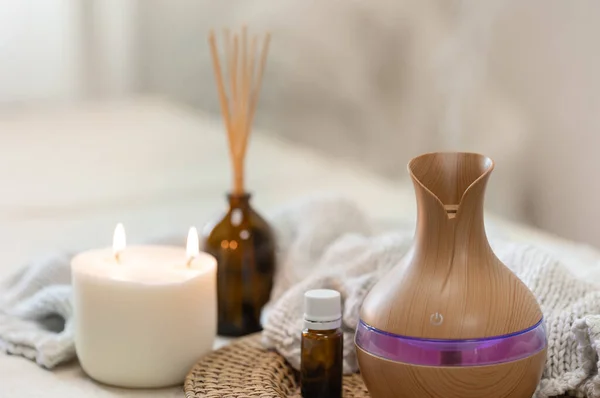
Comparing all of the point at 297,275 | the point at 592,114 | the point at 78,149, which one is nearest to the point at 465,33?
the point at 592,114

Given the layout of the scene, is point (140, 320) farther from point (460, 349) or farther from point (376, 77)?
point (376, 77)

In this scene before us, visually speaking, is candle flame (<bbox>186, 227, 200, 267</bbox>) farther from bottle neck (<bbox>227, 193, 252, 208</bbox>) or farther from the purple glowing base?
the purple glowing base

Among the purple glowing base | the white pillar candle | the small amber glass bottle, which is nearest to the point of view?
the purple glowing base

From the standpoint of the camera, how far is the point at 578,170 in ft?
3.69

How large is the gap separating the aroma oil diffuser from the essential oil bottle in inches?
1.5

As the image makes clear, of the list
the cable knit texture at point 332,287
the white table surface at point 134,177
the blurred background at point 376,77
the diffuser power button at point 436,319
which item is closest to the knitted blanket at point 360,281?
the cable knit texture at point 332,287

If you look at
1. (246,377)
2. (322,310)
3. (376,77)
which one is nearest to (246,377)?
(246,377)

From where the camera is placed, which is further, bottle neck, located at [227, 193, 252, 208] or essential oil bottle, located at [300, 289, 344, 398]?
bottle neck, located at [227, 193, 252, 208]

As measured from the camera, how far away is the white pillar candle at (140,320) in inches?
26.6

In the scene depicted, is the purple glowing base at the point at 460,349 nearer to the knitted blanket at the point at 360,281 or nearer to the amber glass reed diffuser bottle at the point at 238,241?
the knitted blanket at the point at 360,281

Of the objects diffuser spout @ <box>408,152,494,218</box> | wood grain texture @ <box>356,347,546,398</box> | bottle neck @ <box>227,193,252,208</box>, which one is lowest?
wood grain texture @ <box>356,347,546,398</box>

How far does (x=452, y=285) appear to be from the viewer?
559mm

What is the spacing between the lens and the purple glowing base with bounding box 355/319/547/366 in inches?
21.5

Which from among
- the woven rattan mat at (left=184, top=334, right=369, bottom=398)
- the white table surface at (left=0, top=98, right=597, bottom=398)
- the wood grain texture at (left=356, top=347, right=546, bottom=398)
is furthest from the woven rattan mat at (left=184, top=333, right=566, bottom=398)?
the white table surface at (left=0, top=98, right=597, bottom=398)
